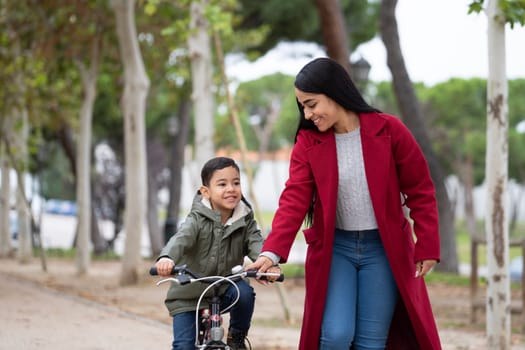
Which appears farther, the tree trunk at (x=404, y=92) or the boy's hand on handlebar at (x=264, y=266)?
the tree trunk at (x=404, y=92)

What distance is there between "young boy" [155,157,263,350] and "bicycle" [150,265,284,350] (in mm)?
134

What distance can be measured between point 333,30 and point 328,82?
41.9 ft

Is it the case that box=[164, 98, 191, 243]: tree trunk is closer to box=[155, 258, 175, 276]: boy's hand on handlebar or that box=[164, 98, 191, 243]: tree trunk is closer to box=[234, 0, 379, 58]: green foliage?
box=[234, 0, 379, 58]: green foliage

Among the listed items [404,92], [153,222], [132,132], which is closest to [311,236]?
[132,132]

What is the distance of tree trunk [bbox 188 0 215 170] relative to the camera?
47.3 feet

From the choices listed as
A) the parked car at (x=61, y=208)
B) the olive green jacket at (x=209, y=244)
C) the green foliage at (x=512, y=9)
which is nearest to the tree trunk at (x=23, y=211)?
the green foliage at (x=512, y=9)

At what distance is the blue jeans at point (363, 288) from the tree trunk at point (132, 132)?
11.9 meters

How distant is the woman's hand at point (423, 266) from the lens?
185 inches

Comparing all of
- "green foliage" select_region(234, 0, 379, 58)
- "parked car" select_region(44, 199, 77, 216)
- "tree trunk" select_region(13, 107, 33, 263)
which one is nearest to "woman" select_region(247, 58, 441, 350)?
"tree trunk" select_region(13, 107, 33, 263)

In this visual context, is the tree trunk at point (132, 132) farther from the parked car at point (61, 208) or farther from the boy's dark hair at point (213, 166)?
the parked car at point (61, 208)

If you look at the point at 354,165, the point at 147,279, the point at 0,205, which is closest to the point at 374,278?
the point at 354,165

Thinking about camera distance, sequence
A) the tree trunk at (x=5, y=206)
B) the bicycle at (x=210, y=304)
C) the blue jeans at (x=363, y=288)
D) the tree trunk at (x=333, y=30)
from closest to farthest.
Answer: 1. the bicycle at (x=210, y=304)
2. the blue jeans at (x=363, y=288)
3. the tree trunk at (x=333, y=30)
4. the tree trunk at (x=5, y=206)

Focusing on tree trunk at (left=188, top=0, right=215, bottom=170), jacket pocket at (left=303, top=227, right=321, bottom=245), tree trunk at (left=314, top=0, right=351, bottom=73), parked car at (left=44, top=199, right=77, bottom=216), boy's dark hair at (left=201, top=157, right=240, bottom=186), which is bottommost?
parked car at (left=44, top=199, right=77, bottom=216)

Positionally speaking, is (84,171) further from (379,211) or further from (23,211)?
(379,211)
